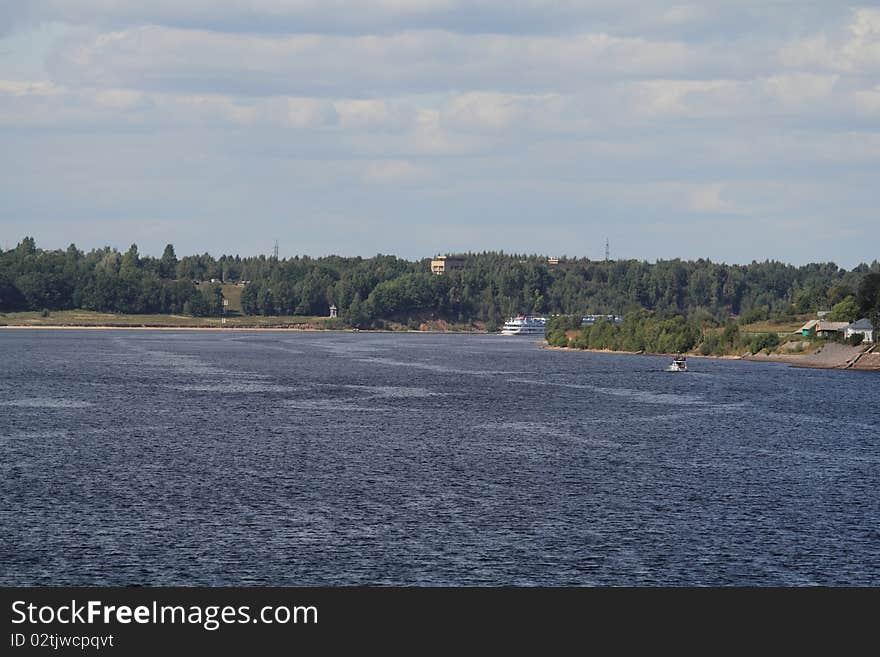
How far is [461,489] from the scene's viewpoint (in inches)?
3349

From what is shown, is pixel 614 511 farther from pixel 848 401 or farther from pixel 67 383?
pixel 67 383

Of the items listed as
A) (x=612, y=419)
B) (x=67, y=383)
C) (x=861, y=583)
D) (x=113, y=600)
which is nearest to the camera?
(x=113, y=600)

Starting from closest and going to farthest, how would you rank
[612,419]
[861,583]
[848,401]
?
[861,583], [612,419], [848,401]

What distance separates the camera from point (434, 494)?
82.6 m

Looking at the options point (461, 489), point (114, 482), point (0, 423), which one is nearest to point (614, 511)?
point (461, 489)

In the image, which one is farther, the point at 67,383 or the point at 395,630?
the point at 67,383

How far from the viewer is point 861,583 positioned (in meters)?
59.8

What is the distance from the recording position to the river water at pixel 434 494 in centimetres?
6188

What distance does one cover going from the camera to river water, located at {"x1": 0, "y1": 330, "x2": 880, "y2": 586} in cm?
6188

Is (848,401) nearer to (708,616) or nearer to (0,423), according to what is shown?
(0,423)

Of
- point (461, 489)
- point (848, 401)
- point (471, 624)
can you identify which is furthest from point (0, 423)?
point (848, 401)

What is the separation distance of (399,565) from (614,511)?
1993 cm

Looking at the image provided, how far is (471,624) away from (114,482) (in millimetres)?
41154

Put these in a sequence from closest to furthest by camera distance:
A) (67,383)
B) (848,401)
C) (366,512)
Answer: (366,512), (848,401), (67,383)
